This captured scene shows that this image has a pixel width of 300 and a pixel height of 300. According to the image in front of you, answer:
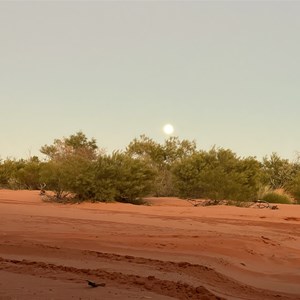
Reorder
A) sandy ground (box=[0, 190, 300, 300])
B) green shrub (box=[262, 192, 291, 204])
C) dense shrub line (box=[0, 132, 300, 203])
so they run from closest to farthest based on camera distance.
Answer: sandy ground (box=[0, 190, 300, 300])
dense shrub line (box=[0, 132, 300, 203])
green shrub (box=[262, 192, 291, 204])

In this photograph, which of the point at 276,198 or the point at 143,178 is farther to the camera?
the point at 276,198

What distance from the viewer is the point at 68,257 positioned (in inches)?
340

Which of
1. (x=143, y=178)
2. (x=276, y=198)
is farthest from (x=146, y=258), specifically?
(x=276, y=198)

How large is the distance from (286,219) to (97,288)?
13.4m

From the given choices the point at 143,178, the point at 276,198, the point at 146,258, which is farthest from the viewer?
the point at 276,198

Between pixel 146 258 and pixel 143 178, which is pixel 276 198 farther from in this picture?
pixel 146 258

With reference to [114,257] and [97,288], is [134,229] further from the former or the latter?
[97,288]

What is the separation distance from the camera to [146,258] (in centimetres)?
892

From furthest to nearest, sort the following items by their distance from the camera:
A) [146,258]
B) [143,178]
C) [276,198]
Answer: [276,198] < [143,178] < [146,258]

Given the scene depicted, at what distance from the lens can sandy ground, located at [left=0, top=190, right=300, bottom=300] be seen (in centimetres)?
635

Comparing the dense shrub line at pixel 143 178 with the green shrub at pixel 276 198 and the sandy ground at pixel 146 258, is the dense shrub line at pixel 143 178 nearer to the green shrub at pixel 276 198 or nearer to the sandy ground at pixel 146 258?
the green shrub at pixel 276 198

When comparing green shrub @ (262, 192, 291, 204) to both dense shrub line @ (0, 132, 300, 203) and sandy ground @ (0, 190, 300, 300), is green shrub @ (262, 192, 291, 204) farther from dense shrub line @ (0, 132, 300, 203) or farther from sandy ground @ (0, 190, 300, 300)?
sandy ground @ (0, 190, 300, 300)

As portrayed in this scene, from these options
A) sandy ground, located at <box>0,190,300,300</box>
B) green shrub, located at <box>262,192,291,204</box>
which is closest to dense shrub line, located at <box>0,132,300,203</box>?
green shrub, located at <box>262,192,291,204</box>

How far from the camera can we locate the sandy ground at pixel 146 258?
635cm
